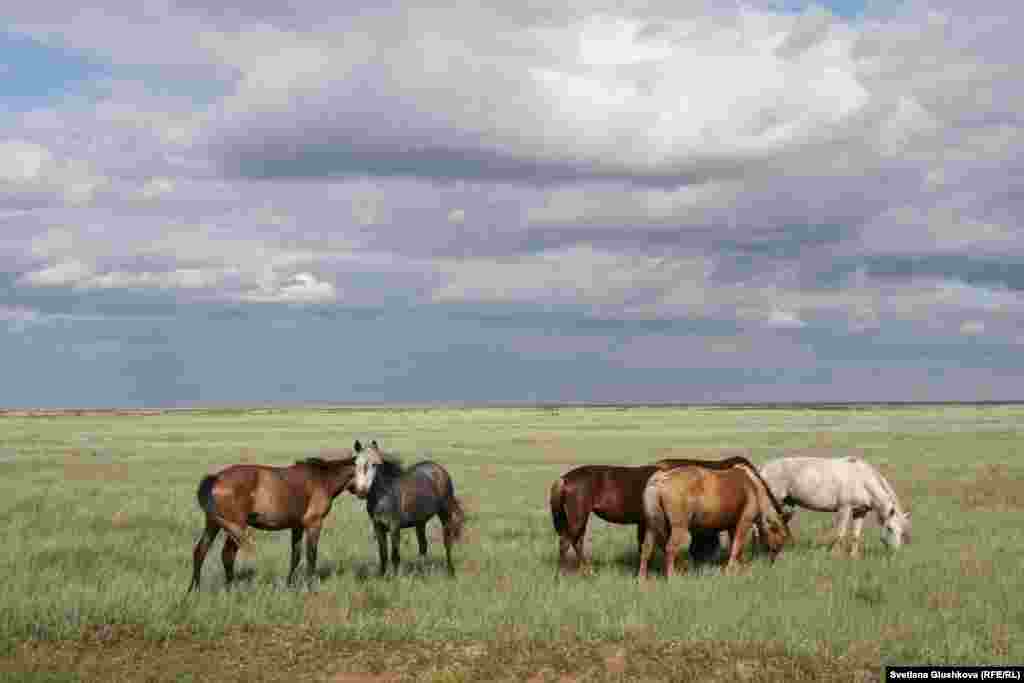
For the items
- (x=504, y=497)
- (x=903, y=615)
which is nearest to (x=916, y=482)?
(x=504, y=497)

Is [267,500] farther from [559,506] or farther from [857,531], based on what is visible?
[857,531]

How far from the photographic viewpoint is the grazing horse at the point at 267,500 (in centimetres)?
1237

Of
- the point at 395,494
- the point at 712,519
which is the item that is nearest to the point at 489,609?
→ the point at 395,494

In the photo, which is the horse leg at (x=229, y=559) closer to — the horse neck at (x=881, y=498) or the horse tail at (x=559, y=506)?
the horse tail at (x=559, y=506)

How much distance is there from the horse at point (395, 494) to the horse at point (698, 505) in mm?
3026

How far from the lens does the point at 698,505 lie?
14.2 m

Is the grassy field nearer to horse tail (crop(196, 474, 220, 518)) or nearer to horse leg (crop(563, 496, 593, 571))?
horse leg (crop(563, 496, 593, 571))

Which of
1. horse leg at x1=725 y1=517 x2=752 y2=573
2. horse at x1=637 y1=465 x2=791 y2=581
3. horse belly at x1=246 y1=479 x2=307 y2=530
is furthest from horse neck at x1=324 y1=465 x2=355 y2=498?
horse leg at x1=725 y1=517 x2=752 y2=573

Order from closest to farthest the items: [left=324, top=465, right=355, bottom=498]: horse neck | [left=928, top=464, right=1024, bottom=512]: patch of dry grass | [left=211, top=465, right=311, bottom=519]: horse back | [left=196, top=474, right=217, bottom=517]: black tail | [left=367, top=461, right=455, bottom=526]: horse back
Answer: [left=196, top=474, right=217, bottom=517]: black tail < [left=211, top=465, right=311, bottom=519]: horse back < [left=324, top=465, right=355, bottom=498]: horse neck < [left=367, top=461, right=455, bottom=526]: horse back < [left=928, top=464, right=1024, bottom=512]: patch of dry grass

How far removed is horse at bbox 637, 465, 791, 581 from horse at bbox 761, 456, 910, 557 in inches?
141

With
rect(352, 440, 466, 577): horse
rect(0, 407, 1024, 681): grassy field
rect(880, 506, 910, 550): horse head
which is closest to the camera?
rect(0, 407, 1024, 681): grassy field

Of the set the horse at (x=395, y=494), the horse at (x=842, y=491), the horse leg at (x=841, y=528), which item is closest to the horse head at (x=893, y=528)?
the horse at (x=842, y=491)

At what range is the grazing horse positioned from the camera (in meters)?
12.4

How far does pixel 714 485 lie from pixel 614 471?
1511 millimetres
